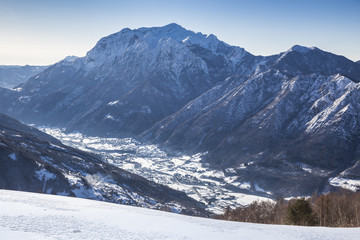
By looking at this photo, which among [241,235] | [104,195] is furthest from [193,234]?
[104,195]

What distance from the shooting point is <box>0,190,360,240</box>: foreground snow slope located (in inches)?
462

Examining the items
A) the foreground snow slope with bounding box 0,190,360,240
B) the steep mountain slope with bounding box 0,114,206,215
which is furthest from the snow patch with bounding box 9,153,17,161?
the foreground snow slope with bounding box 0,190,360,240

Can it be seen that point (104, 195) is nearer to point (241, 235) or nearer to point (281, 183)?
point (241, 235)

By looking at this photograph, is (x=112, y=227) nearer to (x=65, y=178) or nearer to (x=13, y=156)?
(x=65, y=178)

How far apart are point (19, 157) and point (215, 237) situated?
110065 millimetres

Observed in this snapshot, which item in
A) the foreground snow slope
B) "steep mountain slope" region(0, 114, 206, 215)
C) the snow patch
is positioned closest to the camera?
the foreground snow slope

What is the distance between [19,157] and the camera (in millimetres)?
107438

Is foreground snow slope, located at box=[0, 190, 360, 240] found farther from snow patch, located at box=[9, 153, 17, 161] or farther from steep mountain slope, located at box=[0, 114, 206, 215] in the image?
snow patch, located at box=[9, 153, 17, 161]

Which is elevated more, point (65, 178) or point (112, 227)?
point (112, 227)

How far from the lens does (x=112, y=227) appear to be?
12.8 meters

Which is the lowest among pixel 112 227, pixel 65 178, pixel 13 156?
pixel 65 178

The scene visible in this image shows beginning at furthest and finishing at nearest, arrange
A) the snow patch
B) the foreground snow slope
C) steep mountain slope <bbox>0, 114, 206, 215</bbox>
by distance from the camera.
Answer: the snow patch, steep mountain slope <bbox>0, 114, 206, 215</bbox>, the foreground snow slope

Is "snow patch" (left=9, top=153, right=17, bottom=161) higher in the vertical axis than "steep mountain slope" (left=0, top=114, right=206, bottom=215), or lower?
higher

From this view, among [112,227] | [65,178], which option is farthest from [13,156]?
[112,227]
